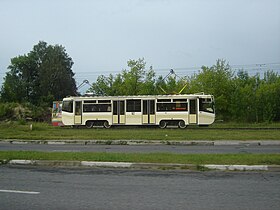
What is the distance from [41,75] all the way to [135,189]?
70.4 metres

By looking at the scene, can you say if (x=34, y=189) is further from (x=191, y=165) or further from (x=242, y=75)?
(x=242, y=75)

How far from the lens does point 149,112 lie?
28859 millimetres

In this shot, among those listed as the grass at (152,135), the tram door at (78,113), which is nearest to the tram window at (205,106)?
the grass at (152,135)

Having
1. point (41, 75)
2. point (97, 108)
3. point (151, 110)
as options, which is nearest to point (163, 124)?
point (151, 110)

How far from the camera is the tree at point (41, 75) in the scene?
240 ft

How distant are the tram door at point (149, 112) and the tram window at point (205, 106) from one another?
4.11 metres

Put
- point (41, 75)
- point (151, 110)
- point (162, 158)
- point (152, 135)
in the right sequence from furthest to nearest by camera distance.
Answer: point (41, 75) < point (151, 110) < point (152, 135) < point (162, 158)

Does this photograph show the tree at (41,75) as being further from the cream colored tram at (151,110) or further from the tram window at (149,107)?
the tram window at (149,107)

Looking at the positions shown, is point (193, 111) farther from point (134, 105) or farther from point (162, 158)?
point (162, 158)

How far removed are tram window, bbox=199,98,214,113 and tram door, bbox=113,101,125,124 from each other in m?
6.83

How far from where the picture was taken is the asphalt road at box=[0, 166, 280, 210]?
6125 millimetres

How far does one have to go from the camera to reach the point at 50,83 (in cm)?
7362

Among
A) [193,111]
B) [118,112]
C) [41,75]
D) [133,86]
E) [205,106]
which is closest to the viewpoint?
[193,111]

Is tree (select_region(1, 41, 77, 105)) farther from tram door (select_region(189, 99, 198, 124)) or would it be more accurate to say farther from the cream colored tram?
tram door (select_region(189, 99, 198, 124))
